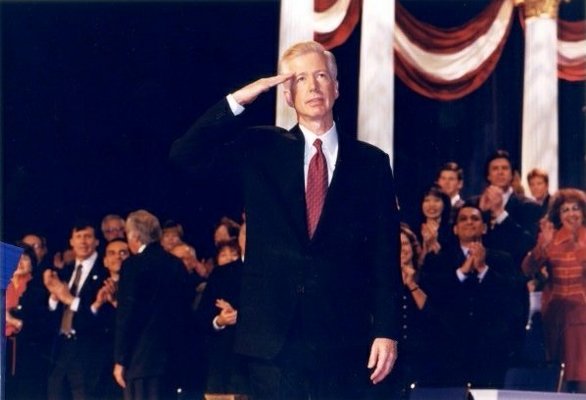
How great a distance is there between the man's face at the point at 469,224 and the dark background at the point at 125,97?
3854 mm

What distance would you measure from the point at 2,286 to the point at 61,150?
8914mm

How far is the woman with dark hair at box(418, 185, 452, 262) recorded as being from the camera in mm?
9328

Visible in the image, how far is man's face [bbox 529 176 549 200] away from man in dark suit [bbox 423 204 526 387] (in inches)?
53.0

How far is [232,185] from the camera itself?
42.7 feet

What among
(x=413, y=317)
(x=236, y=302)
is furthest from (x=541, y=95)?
(x=236, y=302)

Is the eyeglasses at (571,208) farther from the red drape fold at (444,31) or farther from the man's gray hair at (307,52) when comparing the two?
the man's gray hair at (307,52)

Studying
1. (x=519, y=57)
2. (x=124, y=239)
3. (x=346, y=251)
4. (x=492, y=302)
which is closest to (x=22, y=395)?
(x=124, y=239)

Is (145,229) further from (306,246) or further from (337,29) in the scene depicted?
(306,246)

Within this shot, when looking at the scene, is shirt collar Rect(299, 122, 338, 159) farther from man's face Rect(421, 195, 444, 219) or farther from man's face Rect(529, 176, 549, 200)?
man's face Rect(529, 176, 549, 200)

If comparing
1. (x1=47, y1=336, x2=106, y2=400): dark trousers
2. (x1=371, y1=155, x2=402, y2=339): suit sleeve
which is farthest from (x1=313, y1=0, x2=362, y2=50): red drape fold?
(x1=371, y1=155, x2=402, y2=339): suit sleeve

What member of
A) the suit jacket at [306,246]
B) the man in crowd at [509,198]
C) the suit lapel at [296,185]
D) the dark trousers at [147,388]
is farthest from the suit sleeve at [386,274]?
the man in crowd at [509,198]

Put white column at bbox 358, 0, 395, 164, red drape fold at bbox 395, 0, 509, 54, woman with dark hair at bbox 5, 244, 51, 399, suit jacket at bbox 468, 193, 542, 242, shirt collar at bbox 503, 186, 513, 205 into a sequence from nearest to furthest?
woman with dark hair at bbox 5, 244, 51, 399 → suit jacket at bbox 468, 193, 542, 242 → shirt collar at bbox 503, 186, 513, 205 → white column at bbox 358, 0, 395, 164 → red drape fold at bbox 395, 0, 509, 54

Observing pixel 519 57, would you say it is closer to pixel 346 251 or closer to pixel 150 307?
pixel 150 307

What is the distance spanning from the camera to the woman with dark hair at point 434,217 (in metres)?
9.33
